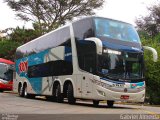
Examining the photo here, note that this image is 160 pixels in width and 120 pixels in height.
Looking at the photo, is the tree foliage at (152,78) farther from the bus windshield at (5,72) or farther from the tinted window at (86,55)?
the bus windshield at (5,72)

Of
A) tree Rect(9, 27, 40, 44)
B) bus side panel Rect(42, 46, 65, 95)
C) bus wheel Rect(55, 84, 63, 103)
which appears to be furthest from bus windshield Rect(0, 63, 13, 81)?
bus wheel Rect(55, 84, 63, 103)

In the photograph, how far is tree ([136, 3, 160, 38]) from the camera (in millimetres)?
56062

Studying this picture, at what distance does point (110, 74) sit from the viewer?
18.0 meters

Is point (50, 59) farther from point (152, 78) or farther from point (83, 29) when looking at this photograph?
point (152, 78)

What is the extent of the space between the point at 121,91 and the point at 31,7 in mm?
29901

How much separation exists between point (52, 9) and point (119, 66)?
28.6 m

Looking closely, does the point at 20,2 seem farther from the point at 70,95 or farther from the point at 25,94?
the point at 70,95

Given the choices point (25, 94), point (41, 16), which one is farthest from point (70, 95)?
point (41, 16)

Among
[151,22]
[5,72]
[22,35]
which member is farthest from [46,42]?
[151,22]

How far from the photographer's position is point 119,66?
18156 millimetres

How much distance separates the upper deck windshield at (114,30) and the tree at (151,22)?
37.2 metres

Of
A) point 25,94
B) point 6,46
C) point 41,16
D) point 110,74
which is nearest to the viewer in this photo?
point 110,74

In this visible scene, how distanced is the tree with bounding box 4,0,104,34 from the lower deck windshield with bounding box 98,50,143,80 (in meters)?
27.6

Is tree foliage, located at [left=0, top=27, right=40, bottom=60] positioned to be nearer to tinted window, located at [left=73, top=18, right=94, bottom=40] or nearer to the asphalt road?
tinted window, located at [left=73, top=18, right=94, bottom=40]
